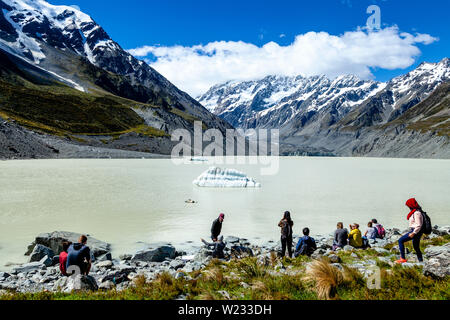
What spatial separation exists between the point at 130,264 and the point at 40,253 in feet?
11.5

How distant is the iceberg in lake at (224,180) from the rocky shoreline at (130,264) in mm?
22888

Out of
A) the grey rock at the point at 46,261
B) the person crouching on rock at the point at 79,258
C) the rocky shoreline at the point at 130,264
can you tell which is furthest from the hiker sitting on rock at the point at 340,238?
the grey rock at the point at 46,261

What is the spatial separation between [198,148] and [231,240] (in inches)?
5806

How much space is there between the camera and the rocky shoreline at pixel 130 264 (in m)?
9.02

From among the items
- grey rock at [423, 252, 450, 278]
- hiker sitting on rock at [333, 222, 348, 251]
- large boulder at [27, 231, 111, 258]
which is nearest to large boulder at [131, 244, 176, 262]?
large boulder at [27, 231, 111, 258]

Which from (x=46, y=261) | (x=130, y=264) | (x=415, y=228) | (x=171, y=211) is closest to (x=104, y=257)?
(x=130, y=264)

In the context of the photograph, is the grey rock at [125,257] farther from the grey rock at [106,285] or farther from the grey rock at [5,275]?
the grey rock at [106,285]

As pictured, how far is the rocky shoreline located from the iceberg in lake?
75.1 feet

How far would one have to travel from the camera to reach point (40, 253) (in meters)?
12.6

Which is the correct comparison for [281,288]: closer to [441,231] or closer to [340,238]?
[340,238]

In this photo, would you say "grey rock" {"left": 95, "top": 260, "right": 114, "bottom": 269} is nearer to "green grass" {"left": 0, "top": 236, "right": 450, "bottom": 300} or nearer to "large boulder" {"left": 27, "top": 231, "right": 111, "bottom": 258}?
"large boulder" {"left": 27, "top": 231, "right": 111, "bottom": 258}

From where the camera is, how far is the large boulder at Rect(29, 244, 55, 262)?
1248 centimetres

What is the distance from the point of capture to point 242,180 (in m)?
39.5
